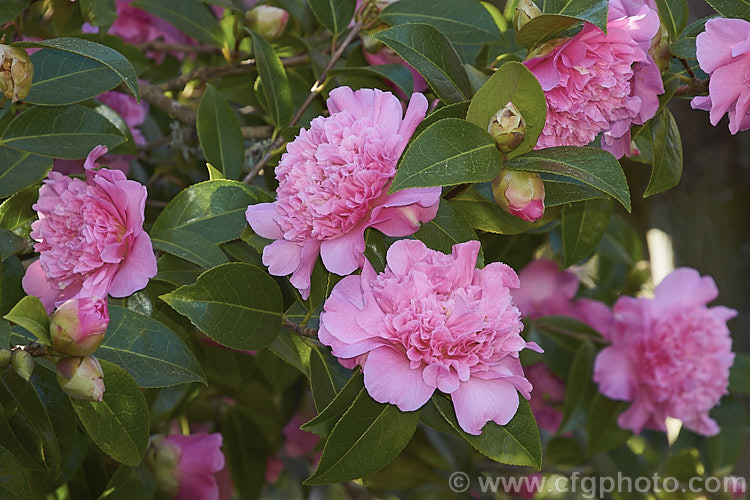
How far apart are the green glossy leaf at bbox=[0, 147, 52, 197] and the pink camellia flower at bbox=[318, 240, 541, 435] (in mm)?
317

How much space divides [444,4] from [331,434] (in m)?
0.46

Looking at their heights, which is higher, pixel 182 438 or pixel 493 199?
pixel 493 199

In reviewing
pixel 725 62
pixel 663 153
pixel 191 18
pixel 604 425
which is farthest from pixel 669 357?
pixel 191 18

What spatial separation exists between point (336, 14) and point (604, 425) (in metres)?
0.65

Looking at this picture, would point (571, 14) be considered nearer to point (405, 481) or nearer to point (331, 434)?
point (331, 434)

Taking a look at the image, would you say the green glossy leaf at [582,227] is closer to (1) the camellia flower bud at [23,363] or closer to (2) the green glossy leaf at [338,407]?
(2) the green glossy leaf at [338,407]

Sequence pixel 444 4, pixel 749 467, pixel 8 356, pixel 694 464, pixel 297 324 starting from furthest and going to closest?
pixel 749 467, pixel 694 464, pixel 444 4, pixel 297 324, pixel 8 356

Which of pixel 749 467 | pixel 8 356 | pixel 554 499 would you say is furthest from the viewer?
pixel 554 499

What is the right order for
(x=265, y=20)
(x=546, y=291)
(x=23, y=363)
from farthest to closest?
(x=546, y=291), (x=265, y=20), (x=23, y=363)

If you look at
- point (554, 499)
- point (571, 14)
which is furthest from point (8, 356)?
point (554, 499)

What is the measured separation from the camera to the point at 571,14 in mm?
603

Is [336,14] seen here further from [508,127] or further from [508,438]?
[508,438]

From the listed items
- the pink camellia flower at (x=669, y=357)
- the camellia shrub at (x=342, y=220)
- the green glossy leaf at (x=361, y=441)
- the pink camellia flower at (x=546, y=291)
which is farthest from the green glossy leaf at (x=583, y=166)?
the pink camellia flower at (x=546, y=291)

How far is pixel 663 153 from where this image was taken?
72 cm
